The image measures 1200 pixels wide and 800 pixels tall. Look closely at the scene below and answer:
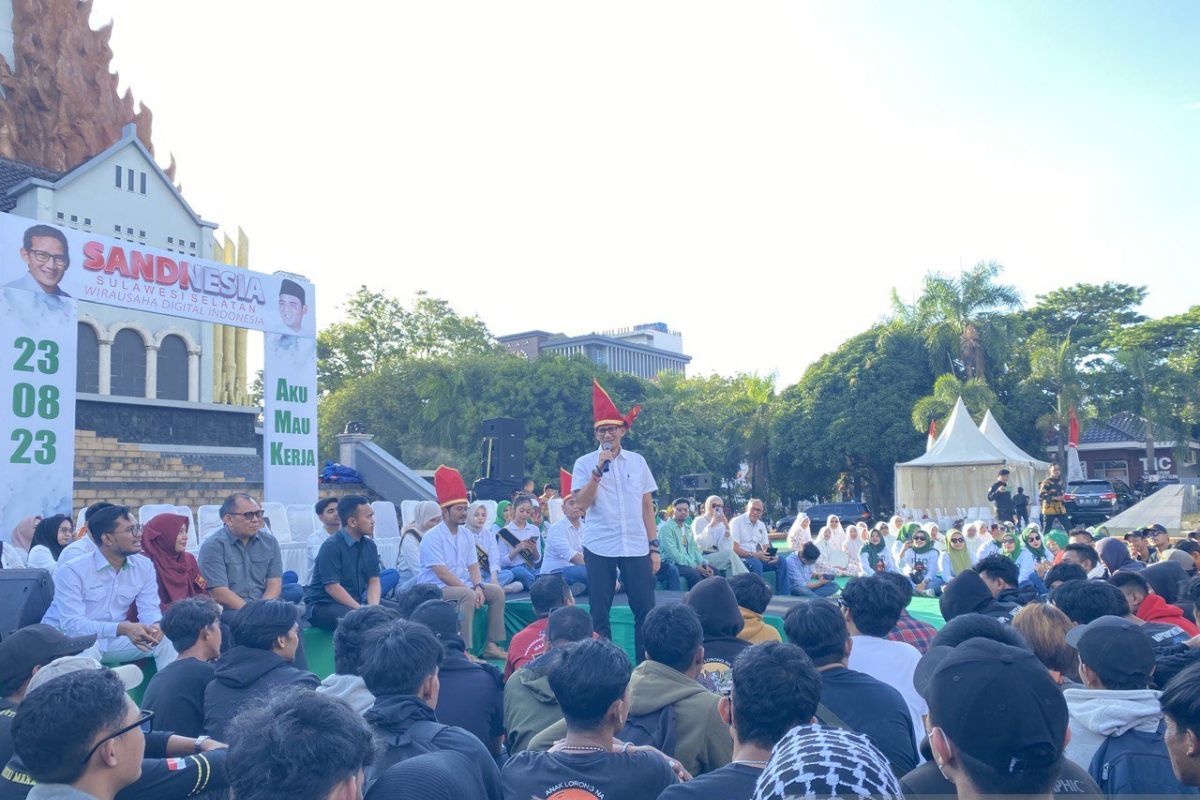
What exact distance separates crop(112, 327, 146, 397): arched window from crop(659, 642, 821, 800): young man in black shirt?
25002 millimetres

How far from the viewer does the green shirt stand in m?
11.1

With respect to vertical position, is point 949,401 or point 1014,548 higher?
point 949,401

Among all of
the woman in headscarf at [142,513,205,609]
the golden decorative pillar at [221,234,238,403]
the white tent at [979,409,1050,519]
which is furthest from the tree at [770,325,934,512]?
the woman in headscarf at [142,513,205,609]

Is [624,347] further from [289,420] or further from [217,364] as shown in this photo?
[289,420]

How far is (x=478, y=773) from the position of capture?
2.72 meters

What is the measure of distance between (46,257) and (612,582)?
8956mm

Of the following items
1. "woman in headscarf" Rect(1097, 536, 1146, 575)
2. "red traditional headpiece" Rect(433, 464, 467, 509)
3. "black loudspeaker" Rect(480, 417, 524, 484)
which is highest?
"black loudspeaker" Rect(480, 417, 524, 484)

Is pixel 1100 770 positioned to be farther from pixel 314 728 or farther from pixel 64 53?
pixel 64 53

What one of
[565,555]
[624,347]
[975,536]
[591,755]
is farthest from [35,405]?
[624,347]

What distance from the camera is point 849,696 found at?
10.7ft

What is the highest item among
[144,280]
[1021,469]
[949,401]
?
[144,280]

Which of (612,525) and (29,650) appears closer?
(29,650)

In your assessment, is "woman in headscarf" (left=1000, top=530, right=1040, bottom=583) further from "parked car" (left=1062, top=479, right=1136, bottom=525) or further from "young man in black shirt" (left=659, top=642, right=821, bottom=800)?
"parked car" (left=1062, top=479, right=1136, bottom=525)

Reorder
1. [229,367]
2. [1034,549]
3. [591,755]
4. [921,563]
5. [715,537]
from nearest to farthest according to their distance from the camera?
1. [591,755]
2. [715,537]
3. [1034,549]
4. [921,563]
5. [229,367]
